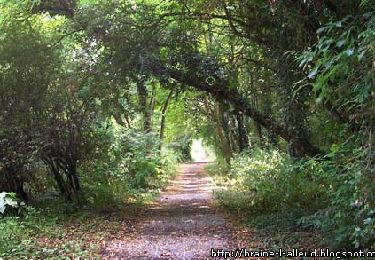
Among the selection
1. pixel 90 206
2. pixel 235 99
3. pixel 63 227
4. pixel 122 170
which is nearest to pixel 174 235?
pixel 63 227

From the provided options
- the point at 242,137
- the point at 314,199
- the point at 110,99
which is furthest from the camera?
the point at 242,137

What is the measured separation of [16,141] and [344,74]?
8920 mm

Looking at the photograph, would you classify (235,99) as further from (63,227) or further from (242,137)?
(242,137)

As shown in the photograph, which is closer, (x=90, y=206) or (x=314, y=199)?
(x=314, y=199)

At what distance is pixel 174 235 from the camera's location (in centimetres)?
902

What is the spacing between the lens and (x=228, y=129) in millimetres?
25703

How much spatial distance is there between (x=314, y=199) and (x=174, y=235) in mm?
3202

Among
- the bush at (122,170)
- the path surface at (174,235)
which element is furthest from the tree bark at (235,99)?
the path surface at (174,235)

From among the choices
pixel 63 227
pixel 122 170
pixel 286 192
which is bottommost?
pixel 63 227

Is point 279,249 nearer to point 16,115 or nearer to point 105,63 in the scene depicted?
point 105,63

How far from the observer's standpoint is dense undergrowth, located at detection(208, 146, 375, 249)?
16.4ft

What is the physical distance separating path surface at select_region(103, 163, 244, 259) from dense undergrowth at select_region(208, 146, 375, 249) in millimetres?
878

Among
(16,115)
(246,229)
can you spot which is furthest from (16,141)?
(246,229)

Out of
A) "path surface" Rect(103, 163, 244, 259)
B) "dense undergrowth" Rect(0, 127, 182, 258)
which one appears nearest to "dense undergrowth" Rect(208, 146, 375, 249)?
"path surface" Rect(103, 163, 244, 259)
